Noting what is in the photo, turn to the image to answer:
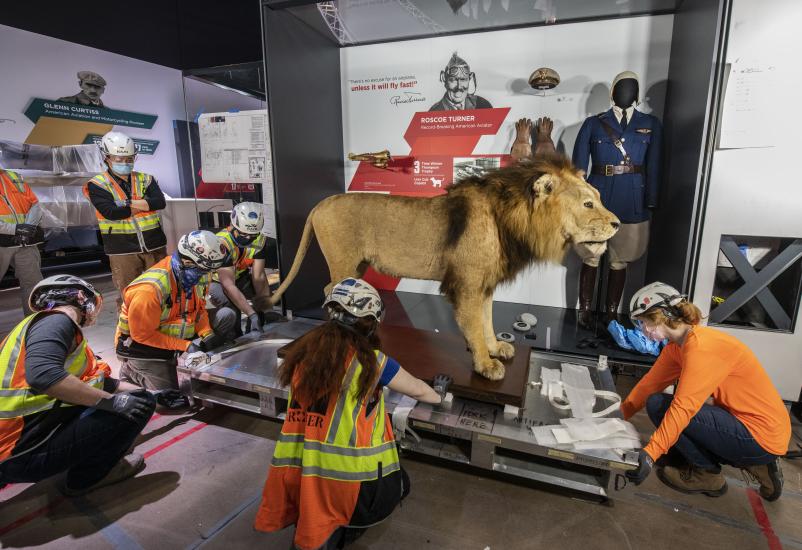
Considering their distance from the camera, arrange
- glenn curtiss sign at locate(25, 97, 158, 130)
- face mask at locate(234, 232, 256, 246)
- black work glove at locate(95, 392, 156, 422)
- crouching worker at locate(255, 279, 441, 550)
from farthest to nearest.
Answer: glenn curtiss sign at locate(25, 97, 158, 130)
face mask at locate(234, 232, 256, 246)
black work glove at locate(95, 392, 156, 422)
crouching worker at locate(255, 279, 441, 550)

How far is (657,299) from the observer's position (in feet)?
6.42

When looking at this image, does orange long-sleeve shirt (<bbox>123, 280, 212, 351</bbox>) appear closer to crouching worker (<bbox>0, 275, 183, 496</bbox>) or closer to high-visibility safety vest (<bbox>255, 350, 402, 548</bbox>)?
crouching worker (<bbox>0, 275, 183, 496</bbox>)

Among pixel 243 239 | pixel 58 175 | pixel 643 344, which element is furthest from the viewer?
pixel 58 175

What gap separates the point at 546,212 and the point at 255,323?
2506 mm

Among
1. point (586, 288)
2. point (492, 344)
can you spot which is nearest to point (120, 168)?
point (492, 344)

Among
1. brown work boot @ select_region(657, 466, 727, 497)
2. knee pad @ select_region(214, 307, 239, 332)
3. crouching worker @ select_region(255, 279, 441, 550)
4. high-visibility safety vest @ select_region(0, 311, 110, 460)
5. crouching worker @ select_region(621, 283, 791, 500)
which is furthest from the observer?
knee pad @ select_region(214, 307, 239, 332)

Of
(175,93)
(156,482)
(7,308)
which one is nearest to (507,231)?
(156,482)

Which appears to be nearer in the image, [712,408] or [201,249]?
[712,408]

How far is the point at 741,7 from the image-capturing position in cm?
250

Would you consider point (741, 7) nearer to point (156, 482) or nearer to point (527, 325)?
point (527, 325)

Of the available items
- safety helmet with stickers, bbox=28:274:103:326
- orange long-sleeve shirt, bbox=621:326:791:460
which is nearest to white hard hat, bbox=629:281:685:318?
orange long-sleeve shirt, bbox=621:326:791:460

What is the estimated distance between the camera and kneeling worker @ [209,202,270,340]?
340cm

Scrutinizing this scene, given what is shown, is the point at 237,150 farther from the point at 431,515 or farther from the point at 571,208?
the point at 431,515

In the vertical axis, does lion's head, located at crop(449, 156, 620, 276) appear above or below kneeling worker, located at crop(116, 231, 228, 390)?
above
